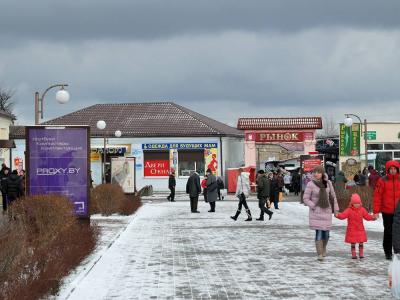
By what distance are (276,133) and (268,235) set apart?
34.3 meters

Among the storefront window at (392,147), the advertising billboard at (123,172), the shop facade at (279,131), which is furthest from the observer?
the storefront window at (392,147)

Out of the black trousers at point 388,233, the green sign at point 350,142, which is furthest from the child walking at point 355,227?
the green sign at point 350,142

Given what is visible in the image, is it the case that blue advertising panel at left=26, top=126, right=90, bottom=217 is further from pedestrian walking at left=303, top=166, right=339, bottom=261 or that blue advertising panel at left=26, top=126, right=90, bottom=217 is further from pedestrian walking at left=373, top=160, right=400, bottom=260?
pedestrian walking at left=373, top=160, right=400, bottom=260

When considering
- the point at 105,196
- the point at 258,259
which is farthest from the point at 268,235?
the point at 105,196

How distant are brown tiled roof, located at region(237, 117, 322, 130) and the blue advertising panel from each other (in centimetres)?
3513

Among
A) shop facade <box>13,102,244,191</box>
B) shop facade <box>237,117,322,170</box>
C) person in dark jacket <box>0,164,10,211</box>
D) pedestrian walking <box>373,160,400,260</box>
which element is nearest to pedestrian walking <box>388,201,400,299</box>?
pedestrian walking <box>373,160,400,260</box>

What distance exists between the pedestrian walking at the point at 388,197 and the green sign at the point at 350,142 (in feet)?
141

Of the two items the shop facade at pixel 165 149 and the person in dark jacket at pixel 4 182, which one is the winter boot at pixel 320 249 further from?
the shop facade at pixel 165 149

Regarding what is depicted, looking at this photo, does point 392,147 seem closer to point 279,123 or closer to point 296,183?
point 279,123

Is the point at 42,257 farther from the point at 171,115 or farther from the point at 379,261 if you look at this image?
the point at 171,115

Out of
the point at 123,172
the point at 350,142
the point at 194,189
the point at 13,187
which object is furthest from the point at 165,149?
the point at 13,187

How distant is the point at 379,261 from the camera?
11.8 metres

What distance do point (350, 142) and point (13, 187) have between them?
35946 millimetres

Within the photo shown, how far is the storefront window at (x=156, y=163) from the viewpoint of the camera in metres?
58.1
